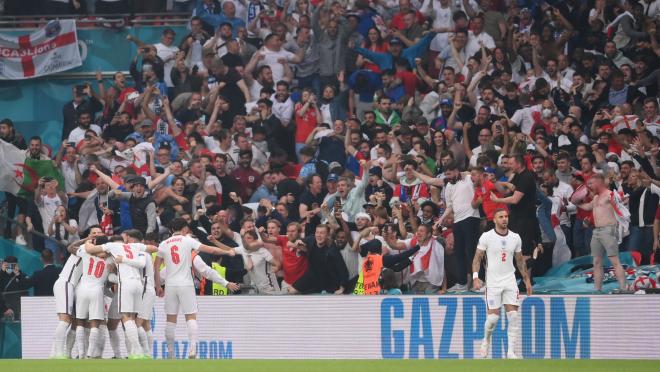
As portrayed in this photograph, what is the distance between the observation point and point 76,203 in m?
23.5

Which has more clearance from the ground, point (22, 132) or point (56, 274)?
point (22, 132)

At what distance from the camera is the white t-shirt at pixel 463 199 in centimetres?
1947

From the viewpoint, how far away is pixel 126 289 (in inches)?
703

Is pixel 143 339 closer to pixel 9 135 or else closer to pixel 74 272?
pixel 74 272

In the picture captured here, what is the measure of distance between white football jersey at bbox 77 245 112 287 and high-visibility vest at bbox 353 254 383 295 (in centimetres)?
407

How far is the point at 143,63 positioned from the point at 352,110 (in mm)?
4769

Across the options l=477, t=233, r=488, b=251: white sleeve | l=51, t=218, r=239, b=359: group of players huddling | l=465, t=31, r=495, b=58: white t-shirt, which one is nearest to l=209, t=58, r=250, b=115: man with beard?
l=465, t=31, r=495, b=58: white t-shirt

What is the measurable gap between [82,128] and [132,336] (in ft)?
27.5

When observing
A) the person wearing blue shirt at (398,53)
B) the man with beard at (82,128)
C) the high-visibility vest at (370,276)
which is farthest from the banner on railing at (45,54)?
the high-visibility vest at (370,276)

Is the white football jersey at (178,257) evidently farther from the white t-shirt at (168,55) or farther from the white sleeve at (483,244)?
the white t-shirt at (168,55)

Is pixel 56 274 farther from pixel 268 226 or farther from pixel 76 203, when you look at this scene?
pixel 268 226

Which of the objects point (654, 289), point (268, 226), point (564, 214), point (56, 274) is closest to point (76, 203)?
point (56, 274)

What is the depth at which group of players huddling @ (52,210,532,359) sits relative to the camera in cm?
1731

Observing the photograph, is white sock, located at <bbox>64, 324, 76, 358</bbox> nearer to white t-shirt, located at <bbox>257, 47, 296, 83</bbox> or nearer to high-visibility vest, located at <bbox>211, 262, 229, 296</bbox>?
high-visibility vest, located at <bbox>211, 262, 229, 296</bbox>
